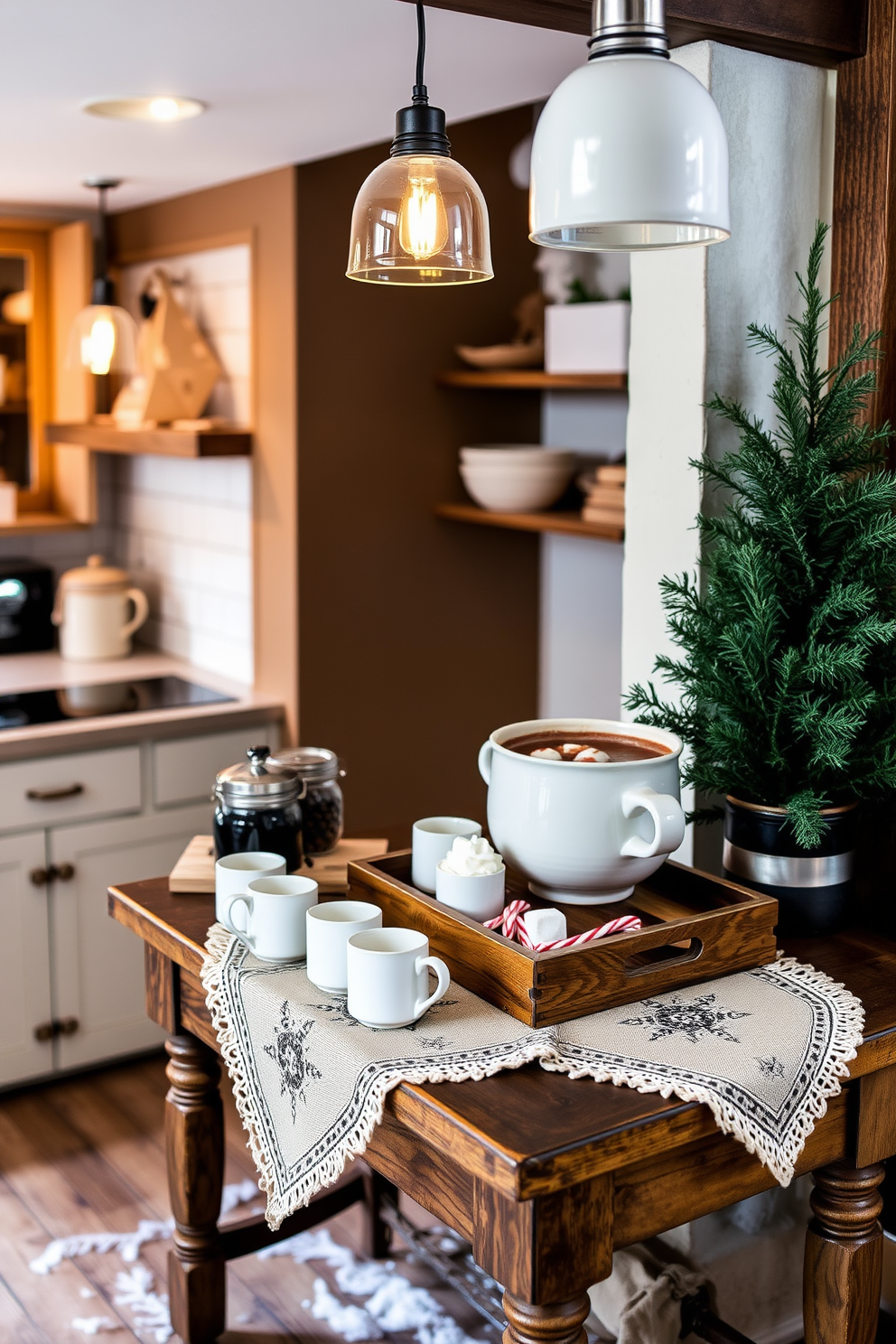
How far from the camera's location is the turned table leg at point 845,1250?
162 cm

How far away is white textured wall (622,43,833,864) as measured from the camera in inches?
77.1

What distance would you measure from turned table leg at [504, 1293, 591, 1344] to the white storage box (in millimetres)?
2043

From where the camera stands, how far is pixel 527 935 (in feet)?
5.16

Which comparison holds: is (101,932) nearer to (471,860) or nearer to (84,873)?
(84,873)

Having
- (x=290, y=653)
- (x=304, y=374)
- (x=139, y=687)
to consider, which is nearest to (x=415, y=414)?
(x=304, y=374)

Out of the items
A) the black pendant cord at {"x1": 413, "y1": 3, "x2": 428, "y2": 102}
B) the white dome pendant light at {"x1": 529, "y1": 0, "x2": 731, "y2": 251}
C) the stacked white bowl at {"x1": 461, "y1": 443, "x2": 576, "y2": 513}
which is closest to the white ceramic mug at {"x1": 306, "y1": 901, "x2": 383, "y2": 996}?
the white dome pendant light at {"x1": 529, "y1": 0, "x2": 731, "y2": 251}

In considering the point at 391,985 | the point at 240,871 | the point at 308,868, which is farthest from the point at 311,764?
the point at 391,985

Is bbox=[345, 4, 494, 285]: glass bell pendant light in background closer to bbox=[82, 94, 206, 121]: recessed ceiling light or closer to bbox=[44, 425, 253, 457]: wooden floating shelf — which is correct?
bbox=[82, 94, 206, 121]: recessed ceiling light

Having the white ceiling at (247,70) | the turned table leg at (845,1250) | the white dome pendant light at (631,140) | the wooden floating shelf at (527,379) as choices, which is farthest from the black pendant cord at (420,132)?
the wooden floating shelf at (527,379)

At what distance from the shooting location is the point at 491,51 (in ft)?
6.98

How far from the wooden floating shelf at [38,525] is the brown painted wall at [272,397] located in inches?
33.7

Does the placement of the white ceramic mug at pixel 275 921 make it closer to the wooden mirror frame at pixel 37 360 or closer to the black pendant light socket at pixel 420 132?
the black pendant light socket at pixel 420 132

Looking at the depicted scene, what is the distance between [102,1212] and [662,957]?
1.58 meters

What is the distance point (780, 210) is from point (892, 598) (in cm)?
61
